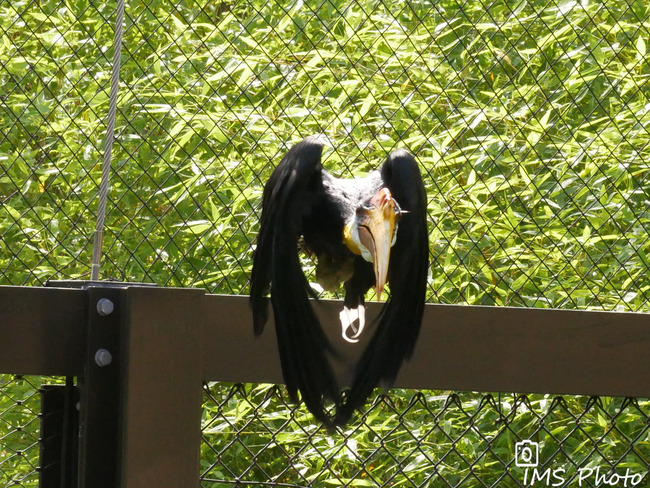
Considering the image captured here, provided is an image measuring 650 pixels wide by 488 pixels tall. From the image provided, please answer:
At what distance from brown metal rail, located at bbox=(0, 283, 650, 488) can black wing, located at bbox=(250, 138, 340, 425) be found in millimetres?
56

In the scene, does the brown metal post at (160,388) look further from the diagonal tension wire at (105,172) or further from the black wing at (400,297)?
the black wing at (400,297)

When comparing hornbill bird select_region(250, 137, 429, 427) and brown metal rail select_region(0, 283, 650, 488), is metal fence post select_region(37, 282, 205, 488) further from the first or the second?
hornbill bird select_region(250, 137, 429, 427)

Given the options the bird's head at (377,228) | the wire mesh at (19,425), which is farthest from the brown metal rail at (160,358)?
the wire mesh at (19,425)

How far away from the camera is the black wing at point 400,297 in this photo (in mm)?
1109

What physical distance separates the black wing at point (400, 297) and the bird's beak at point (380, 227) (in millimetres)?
49

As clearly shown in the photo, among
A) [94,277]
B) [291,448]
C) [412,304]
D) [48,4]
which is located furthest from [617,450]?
[48,4]

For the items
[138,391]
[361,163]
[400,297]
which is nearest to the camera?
[138,391]

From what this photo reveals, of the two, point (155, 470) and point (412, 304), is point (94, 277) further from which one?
point (412, 304)

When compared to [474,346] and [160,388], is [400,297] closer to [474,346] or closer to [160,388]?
[474,346]

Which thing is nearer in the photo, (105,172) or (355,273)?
(105,172)

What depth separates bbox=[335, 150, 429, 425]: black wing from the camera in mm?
1109

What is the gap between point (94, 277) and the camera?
3.47 ft

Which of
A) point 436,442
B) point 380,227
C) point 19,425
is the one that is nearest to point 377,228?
point 380,227

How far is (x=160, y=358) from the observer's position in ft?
3.41
